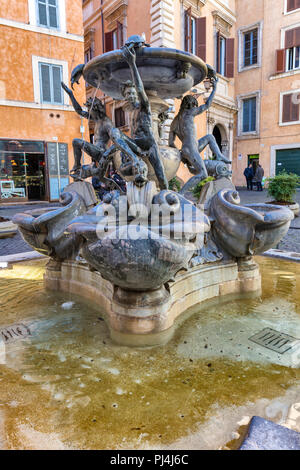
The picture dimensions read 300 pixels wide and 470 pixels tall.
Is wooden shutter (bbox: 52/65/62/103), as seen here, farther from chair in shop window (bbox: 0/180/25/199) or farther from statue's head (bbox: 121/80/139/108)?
statue's head (bbox: 121/80/139/108)

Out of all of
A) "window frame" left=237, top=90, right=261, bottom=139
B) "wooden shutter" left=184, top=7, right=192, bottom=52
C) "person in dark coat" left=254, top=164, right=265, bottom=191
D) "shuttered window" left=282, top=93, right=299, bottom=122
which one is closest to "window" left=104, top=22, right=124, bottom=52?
"wooden shutter" left=184, top=7, right=192, bottom=52

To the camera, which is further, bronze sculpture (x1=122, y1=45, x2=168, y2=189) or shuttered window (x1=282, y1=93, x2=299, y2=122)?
shuttered window (x1=282, y1=93, x2=299, y2=122)

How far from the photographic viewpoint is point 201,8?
55.3ft

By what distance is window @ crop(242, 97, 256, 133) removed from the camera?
2189cm

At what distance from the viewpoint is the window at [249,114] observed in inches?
862

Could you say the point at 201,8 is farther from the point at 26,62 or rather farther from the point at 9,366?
the point at 9,366

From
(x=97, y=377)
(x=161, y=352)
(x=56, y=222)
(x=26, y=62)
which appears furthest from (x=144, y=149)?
(x=26, y=62)

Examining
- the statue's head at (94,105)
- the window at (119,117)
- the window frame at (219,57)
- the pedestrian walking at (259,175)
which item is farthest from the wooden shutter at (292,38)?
the statue's head at (94,105)

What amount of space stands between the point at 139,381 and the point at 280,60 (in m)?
23.3

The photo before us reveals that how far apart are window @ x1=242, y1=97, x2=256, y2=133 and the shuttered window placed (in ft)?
6.50

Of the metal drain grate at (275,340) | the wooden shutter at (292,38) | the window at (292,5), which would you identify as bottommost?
the metal drain grate at (275,340)

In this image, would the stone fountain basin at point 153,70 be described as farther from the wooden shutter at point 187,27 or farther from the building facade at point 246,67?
the wooden shutter at point 187,27

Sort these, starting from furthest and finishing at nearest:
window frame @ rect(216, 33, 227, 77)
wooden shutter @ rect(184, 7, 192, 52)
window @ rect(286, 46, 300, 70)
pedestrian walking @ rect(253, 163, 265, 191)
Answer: window @ rect(286, 46, 300, 70)
window frame @ rect(216, 33, 227, 77)
pedestrian walking @ rect(253, 163, 265, 191)
wooden shutter @ rect(184, 7, 192, 52)

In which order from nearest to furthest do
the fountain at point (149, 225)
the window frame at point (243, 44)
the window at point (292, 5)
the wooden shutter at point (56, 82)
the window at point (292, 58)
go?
the fountain at point (149, 225) < the wooden shutter at point (56, 82) < the window at point (292, 5) < the window at point (292, 58) < the window frame at point (243, 44)
